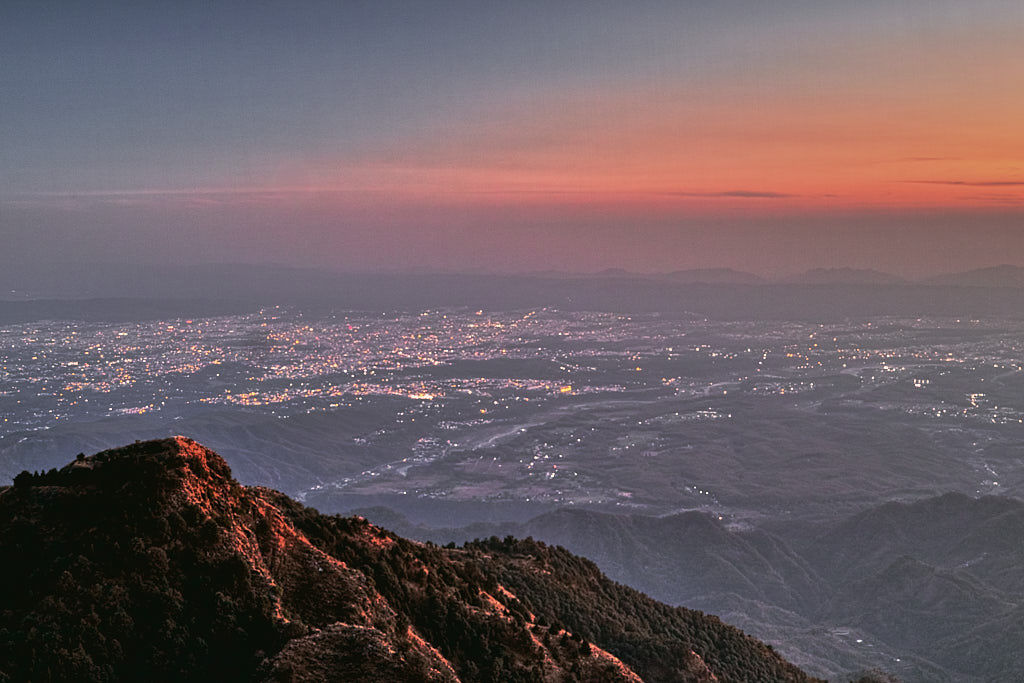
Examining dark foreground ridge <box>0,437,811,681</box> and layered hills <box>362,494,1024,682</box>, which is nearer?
dark foreground ridge <box>0,437,811,681</box>

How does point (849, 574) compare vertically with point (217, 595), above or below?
below

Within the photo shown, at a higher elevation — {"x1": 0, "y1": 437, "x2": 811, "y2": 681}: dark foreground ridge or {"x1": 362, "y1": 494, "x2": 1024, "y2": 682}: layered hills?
{"x1": 0, "y1": 437, "x2": 811, "y2": 681}: dark foreground ridge

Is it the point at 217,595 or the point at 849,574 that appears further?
the point at 849,574

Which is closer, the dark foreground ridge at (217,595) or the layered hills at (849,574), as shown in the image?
the dark foreground ridge at (217,595)

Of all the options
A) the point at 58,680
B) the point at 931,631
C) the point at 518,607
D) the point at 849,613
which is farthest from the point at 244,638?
the point at 849,613

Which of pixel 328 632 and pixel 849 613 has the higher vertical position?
pixel 328 632

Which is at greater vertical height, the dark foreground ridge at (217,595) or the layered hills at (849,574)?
the dark foreground ridge at (217,595)

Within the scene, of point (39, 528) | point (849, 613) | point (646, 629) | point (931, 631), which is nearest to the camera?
point (39, 528)

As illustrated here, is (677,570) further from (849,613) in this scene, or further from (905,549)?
(905,549)
